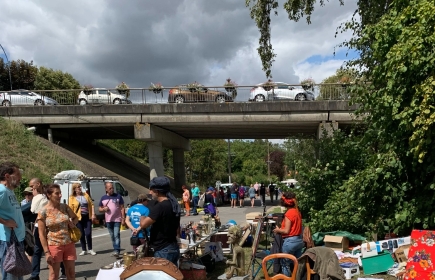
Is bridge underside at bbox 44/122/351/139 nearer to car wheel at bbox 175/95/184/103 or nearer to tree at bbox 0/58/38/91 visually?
car wheel at bbox 175/95/184/103

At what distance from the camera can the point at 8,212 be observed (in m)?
4.34

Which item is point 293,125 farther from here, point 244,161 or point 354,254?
point 244,161

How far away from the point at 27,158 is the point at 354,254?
61.7 feet

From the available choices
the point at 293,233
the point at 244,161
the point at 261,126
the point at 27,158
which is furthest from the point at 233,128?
the point at 244,161

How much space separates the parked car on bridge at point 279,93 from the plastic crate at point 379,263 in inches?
623

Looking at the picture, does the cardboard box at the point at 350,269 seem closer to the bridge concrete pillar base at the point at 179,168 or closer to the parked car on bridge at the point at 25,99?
the parked car on bridge at the point at 25,99

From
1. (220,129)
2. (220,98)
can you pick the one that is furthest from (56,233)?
(220,129)

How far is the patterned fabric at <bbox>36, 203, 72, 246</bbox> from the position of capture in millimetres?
5281

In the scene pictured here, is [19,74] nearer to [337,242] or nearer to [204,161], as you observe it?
[204,161]

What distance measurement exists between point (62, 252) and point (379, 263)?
540 cm

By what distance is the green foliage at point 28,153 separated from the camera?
2023 cm

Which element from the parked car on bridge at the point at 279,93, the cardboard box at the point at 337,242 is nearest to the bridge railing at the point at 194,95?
the parked car on bridge at the point at 279,93

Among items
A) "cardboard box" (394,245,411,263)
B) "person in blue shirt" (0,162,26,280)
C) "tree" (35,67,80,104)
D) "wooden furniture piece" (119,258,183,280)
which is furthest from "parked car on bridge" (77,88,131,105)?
"tree" (35,67,80,104)

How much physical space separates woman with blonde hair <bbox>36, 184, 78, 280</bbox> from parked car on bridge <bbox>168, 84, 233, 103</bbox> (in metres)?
17.9
